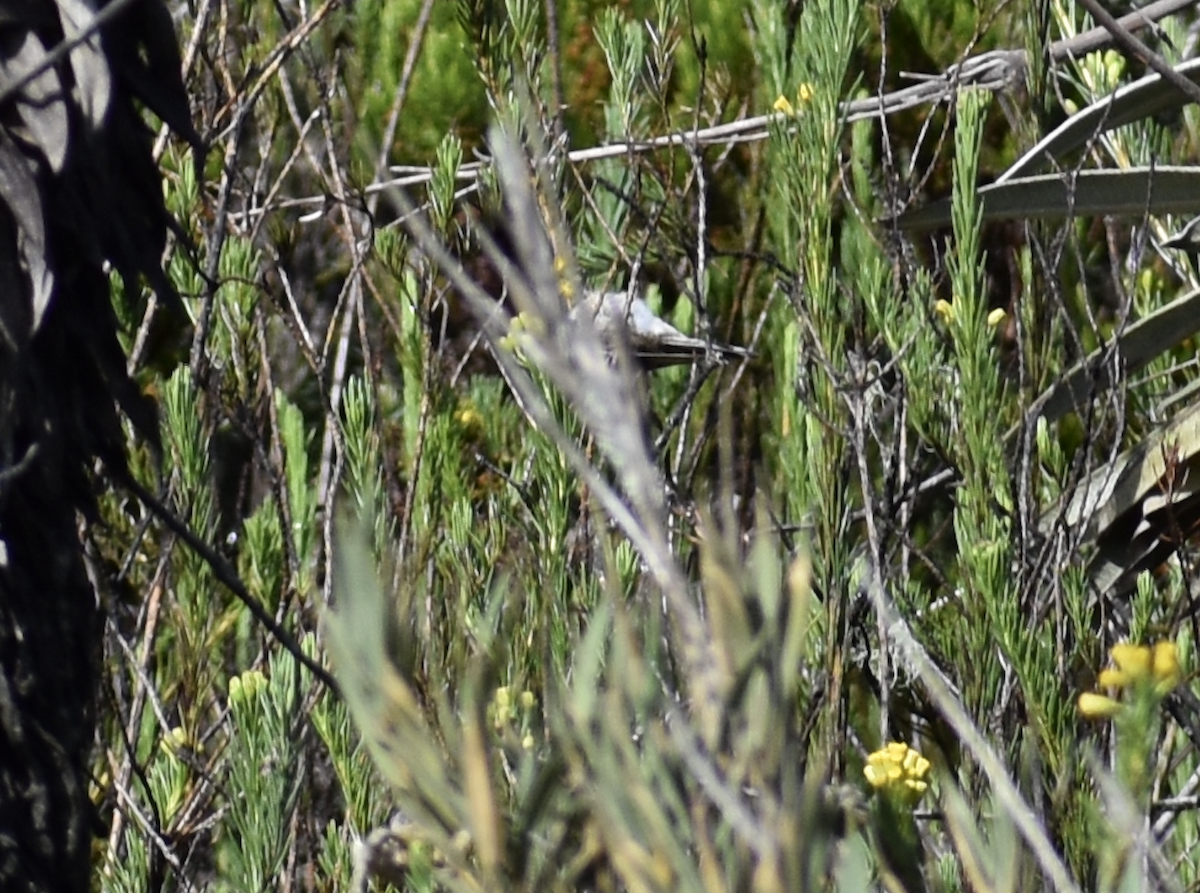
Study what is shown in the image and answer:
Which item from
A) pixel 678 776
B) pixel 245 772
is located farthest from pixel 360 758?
pixel 678 776

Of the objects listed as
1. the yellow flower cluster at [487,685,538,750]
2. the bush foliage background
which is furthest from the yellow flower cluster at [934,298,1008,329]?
the yellow flower cluster at [487,685,538,750]

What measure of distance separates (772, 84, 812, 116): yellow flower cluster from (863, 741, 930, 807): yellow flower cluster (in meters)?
1.12

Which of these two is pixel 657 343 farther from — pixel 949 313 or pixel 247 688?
pixel 247 688

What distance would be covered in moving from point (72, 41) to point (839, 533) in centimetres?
132

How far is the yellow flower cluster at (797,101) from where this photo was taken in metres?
2.48

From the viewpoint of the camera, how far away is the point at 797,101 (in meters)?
2.57

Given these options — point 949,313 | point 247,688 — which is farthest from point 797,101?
point 247,688

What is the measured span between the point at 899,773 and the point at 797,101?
52.3 inches

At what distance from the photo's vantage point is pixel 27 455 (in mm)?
1348

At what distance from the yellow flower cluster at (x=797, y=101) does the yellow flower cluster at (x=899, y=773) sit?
3.66ft

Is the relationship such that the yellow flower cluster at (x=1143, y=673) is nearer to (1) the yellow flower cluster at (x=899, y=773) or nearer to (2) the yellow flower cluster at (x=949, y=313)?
(1) the yellow flower cluster at (x=899, y=773)

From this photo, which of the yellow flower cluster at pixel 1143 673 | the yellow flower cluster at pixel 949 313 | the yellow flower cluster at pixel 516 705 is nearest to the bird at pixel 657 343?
the yellow flower cluster at pixel 949 313

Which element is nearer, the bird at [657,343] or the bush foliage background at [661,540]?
the bush foliage background at [661,540]

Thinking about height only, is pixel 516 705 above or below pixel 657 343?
below
